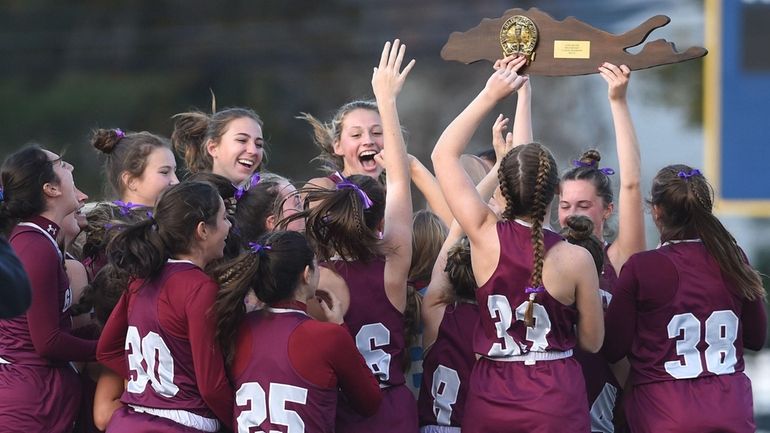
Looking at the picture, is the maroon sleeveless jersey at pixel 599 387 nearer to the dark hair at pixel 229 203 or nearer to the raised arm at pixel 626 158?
the raised arm at pixel 626 158

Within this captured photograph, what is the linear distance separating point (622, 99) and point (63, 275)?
63.7 inches

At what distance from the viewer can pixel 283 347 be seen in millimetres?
2859

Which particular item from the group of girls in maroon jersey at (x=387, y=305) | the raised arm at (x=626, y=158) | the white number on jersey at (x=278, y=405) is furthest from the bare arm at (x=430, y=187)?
the white number on jersey at (x=278, y=405)

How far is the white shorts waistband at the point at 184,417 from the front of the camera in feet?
9.72

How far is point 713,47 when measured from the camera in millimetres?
7746

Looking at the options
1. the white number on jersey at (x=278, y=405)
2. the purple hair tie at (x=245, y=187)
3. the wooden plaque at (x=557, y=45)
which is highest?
the wooden plaque at (x=557, y=45)

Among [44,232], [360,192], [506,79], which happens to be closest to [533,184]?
[506,79]

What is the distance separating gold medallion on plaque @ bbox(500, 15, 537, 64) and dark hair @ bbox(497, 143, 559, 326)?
0.41 meters

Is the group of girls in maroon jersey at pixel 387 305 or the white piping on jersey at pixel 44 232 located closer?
the group of girls in maroon jersey at pixel 387 305

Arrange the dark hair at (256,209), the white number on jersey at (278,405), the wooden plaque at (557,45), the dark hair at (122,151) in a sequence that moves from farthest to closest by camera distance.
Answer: the dark hair at (122,151)
the dark hair at (256,209)
the wooden plaque at (557,45)
the white number on jersey at (278,405)

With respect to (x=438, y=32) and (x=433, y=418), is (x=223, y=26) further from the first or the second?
(x=433, y=418)

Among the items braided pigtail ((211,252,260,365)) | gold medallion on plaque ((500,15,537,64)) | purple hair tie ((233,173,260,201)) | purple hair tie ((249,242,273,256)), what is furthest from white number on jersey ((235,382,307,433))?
gold medallion on plaque ((500,15,537,64))

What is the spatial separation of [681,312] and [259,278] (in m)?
1.14

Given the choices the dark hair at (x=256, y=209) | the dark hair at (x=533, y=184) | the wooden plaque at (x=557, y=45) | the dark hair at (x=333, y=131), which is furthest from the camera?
the dark hair at (x=333, y=131)
